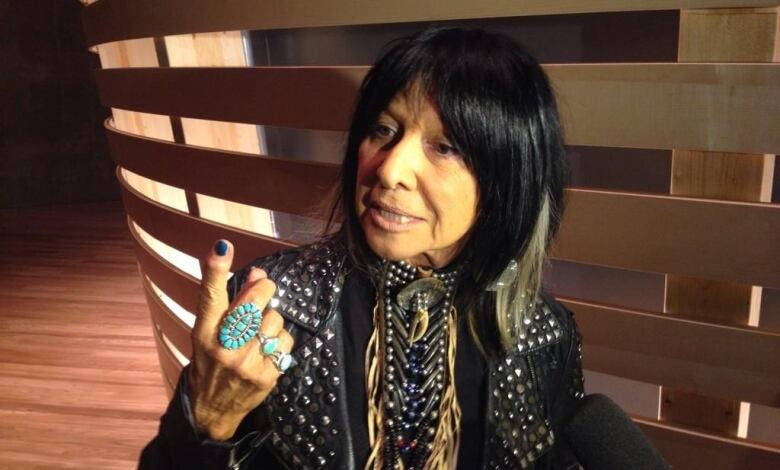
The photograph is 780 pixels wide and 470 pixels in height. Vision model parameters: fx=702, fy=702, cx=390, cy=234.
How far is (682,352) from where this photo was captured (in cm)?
125

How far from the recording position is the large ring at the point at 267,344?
85 cm

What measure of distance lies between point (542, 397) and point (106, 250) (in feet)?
17.5

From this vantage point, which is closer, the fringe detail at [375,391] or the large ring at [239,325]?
the large ring at [239,325]

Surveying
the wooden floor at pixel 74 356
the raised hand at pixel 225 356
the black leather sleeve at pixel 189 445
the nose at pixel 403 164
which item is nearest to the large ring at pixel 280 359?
the raised hand at pixel 225 356

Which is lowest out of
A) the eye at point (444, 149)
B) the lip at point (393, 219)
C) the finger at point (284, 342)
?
the finger at point (284, 342)

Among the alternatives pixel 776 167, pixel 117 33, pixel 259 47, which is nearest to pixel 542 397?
pixel 776 167

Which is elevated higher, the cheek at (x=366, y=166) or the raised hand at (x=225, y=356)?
the cheek at (x=366, y=166)

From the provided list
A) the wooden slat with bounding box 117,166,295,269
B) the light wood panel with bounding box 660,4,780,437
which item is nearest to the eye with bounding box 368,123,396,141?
the light wood panel with bounding box 660,4,780,437

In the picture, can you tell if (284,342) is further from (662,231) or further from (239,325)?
(662,231)

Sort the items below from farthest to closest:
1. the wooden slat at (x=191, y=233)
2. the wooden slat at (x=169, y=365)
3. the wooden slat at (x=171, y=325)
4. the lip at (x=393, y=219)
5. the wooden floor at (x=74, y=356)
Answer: the wooden floor at (x=74, y=356) < the wooden slat at (x=169, y=365) < the wooden slat at (x=171, y=325) < the wooden slat at (x=191, y=233) < the lip at (x=393, y=219)

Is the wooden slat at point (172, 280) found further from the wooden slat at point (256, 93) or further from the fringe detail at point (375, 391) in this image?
the fringe detail at point (375, 391)

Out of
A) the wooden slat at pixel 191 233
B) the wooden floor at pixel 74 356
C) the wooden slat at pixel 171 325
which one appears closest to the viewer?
the wooden slat at pixel 191 233

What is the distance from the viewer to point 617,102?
3.70 ft

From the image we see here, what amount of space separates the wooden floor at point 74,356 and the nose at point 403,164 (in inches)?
97.1
